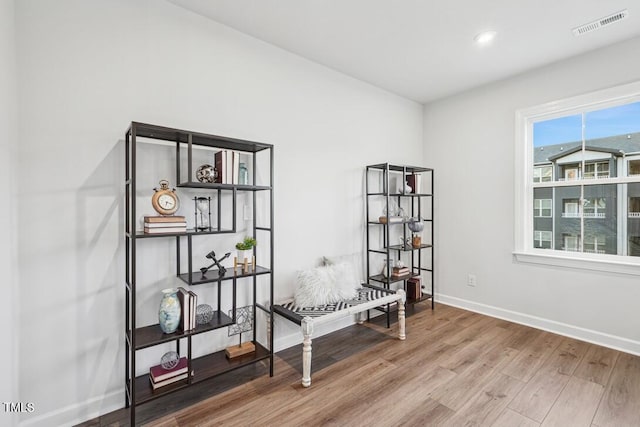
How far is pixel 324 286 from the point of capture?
106 inches

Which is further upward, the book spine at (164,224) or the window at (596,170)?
the window at (596,170)

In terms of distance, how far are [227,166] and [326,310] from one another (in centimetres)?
138

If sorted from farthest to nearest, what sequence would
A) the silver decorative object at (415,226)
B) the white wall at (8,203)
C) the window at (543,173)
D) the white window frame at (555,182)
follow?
the silver decorative object at (415,226) → the window at (543,173) → the white window frame at (555,182) → the white wall at (8,203)

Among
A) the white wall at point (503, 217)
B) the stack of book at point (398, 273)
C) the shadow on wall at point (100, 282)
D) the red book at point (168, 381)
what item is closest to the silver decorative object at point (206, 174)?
the shadow on wall at point (100, 282)

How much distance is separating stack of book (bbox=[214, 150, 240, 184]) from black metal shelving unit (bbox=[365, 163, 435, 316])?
5.50 feet

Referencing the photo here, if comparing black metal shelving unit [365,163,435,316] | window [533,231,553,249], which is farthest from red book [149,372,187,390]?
window [533,231,553,249]

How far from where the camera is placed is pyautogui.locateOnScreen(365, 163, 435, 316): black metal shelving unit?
11.3 feet

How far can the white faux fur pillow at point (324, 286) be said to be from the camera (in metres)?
2.63

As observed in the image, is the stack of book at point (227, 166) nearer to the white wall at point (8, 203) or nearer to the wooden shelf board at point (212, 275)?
the wooden shelf board at point (212, 275)

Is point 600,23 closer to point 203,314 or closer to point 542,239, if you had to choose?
point 542,239

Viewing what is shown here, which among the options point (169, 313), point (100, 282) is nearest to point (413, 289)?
point (169, 313)

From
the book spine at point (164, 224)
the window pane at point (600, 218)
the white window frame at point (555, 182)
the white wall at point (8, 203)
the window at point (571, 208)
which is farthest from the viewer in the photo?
the window at point (571, 208)

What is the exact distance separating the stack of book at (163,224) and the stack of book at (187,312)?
0.42m

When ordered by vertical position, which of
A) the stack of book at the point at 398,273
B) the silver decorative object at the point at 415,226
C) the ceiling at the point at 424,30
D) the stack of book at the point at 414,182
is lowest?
the stack of book at the point at 398,273
